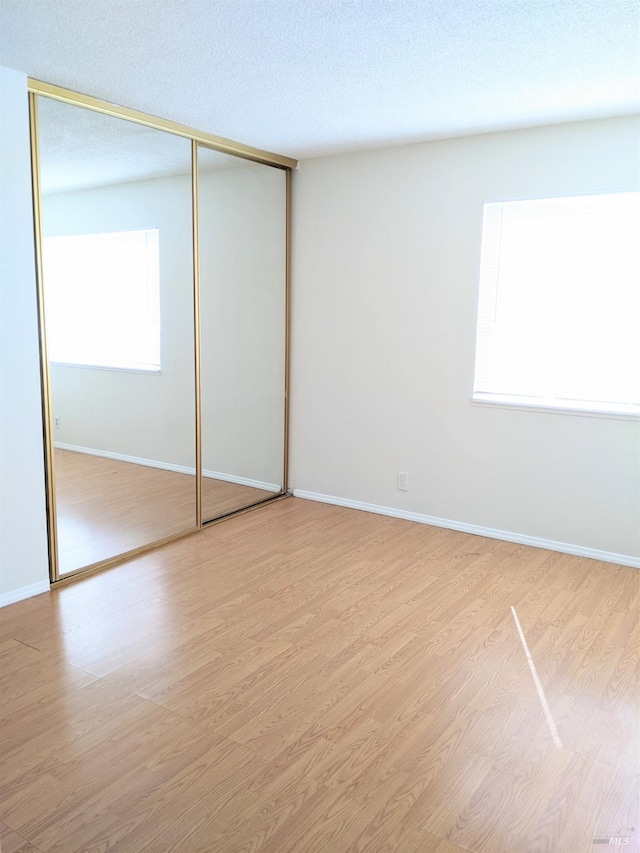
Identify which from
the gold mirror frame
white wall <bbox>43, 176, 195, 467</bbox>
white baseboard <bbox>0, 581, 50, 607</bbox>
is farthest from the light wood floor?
white wall <bbox>43, 176, 195, 467</bbox>

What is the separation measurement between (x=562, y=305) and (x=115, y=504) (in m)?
2.92

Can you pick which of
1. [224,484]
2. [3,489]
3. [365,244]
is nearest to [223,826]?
[3,489]

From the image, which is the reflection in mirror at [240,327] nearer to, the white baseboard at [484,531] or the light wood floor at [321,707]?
the white baseboard at [484,531]

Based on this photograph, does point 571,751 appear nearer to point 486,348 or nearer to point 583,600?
point 583,600

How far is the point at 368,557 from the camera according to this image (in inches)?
154

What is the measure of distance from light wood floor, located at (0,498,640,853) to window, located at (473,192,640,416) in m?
1.09

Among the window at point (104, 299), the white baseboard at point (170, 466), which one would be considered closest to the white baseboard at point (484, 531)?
Answer: the white baseboard at point (170, 466)

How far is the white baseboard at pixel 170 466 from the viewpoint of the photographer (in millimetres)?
3500

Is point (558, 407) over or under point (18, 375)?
under

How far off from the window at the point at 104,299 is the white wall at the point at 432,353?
1428mm

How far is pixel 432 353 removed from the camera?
4371 millimetres

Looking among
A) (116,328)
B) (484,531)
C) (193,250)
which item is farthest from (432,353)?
(116,328)

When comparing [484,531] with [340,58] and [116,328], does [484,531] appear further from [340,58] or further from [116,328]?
[340,58]

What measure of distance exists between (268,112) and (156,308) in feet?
4.17
